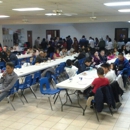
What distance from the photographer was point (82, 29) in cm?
1741

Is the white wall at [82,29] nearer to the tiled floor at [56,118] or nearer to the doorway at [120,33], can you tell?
the doorway at [120,33]

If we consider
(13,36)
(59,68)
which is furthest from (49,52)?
(13,36)

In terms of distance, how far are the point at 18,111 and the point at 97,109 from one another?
A: 1883 millimetres

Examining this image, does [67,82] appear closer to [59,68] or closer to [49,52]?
[59,68]

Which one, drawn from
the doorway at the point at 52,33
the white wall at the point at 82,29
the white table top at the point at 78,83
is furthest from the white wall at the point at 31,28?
the white table top at the point at 78,83

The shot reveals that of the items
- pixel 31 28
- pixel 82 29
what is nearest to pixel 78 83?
pixel 82 29

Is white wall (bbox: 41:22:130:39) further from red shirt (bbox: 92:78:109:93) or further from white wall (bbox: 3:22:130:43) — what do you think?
red shirt (bbox: 92:78:109:93)

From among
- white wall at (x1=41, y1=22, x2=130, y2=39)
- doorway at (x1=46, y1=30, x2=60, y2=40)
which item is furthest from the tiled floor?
doorway at (x1=46, y1=30, x2=60, y2=40)

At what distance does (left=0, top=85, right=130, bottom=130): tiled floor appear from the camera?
4227mm

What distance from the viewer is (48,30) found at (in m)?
18.6

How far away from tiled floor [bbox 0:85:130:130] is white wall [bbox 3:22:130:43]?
11.7 m

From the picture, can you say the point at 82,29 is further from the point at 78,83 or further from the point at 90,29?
the point at 78,83

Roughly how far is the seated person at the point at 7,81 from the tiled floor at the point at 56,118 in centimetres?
47

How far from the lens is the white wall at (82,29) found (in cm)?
1635
